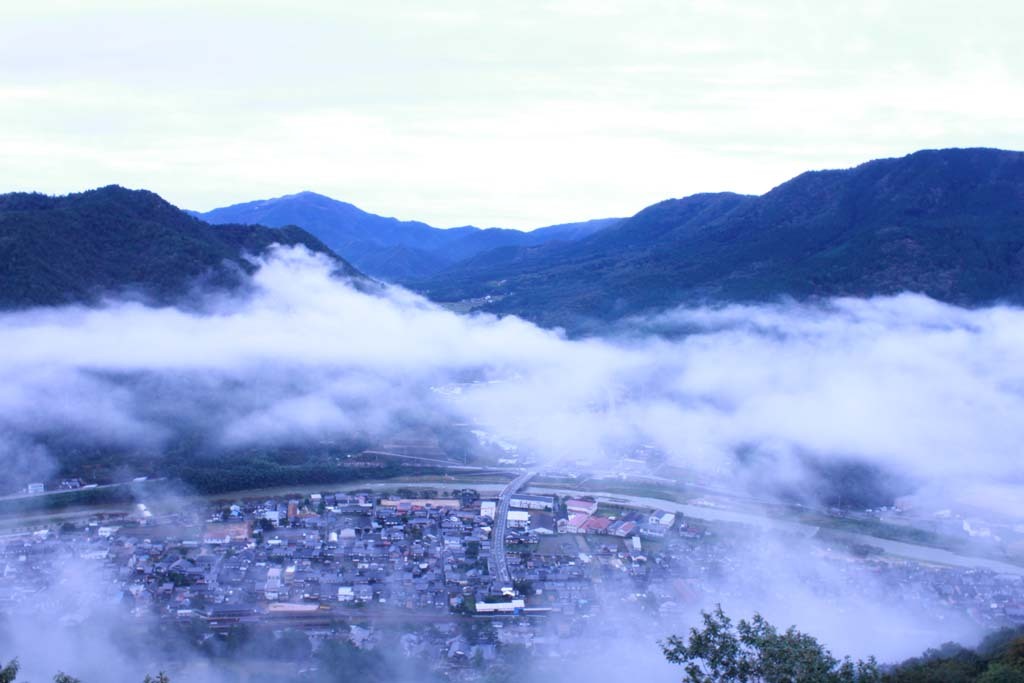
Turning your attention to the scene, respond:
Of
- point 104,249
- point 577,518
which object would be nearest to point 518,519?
point 577,518

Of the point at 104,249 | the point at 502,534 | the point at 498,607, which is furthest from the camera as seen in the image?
the point at 104,249

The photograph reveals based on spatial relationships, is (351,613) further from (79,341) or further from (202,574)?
(79,341)

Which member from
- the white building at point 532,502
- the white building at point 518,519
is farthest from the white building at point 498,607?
the white building at point 532,502

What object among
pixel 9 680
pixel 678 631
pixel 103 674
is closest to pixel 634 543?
pixel 678 631

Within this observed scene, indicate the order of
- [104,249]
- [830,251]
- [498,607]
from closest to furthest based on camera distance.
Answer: [498,607]
[104,249]
[830,251]

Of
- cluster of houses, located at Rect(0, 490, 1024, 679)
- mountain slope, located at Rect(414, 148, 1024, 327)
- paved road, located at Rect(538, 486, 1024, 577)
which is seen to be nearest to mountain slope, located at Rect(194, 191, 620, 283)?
mountain slope, located at Rect(414, 148, 1024, 327)

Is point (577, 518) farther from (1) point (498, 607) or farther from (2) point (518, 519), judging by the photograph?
(1) point (498, 607)
